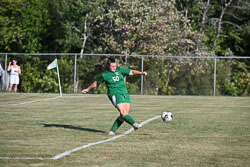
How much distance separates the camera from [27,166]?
6.50 metres

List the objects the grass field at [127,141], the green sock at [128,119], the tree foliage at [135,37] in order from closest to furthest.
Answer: the grass field at [127,141] → the green sock at [128,119] → the tree foliage at [135,37]

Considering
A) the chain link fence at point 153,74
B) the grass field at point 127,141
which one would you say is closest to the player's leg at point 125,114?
the grass field at point 127,141

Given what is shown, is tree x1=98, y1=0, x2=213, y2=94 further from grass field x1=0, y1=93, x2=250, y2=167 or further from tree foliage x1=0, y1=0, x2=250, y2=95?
grass field x1=0, y1=93, x2=250, y2=167

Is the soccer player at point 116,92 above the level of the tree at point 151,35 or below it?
below

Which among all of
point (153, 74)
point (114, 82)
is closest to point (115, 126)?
point (114, 82)

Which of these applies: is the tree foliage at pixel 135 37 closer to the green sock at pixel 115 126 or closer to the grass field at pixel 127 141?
the grass field at pixel 127 141

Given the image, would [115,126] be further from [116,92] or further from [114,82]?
[114,82]

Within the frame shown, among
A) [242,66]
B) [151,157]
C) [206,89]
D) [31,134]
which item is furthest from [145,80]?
[151,157]

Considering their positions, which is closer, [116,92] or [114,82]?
[116,92]

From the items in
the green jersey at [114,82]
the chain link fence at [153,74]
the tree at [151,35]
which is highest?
the tree at [151,35]

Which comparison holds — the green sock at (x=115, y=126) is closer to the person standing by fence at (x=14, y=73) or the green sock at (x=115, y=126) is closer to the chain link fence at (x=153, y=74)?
the chain link fence at (x=153, y=74)

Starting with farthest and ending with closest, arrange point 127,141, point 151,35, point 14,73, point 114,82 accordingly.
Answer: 1. point 151,35
2. point 14,73
3. point 114,82
4. point 127,141

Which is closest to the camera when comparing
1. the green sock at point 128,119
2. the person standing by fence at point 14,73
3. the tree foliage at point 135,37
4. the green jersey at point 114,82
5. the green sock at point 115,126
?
the green sock at point 128,119

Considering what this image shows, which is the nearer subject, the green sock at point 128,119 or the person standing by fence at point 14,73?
the green sock at point 128,119
